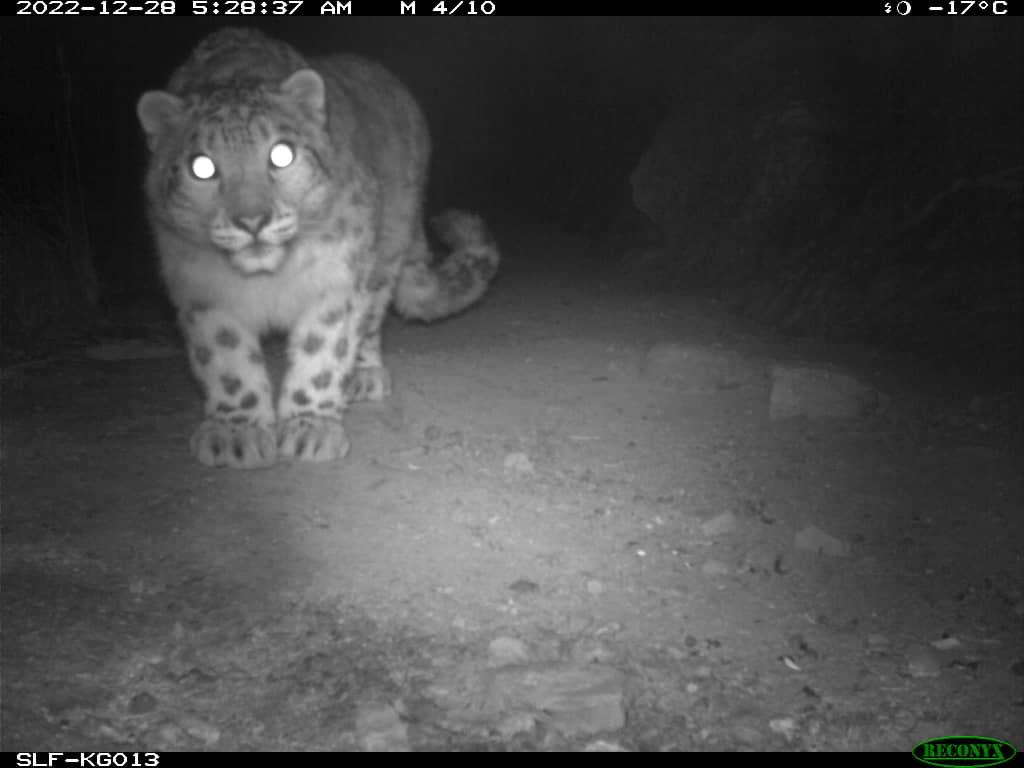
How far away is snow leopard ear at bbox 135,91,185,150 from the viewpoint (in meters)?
4.07

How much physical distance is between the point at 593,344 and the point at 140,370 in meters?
2.47

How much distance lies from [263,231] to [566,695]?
2144mm

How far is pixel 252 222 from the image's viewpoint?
154 inches

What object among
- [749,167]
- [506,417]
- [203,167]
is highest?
[203,167]

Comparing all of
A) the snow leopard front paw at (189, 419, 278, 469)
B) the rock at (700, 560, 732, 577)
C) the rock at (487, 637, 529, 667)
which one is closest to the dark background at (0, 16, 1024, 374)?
the snow leopard front paw at (189, 419, 278, 469)

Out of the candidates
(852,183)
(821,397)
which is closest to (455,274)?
(821,397)

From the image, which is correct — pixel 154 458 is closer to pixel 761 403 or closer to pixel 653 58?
pixel 761 403

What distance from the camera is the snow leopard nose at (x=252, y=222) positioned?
390 centimetres

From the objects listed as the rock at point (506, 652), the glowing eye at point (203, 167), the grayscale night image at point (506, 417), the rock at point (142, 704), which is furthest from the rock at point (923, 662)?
the glowing eye at point (203, 167)

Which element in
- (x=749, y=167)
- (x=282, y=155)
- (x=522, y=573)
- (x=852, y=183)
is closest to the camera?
(x=522, y=573)

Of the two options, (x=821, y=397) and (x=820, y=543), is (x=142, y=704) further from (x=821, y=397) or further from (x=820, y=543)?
(x=821, y=397)

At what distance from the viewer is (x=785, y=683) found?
9.06 ft

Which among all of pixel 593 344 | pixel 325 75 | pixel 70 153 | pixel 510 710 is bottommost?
pixel 593 344

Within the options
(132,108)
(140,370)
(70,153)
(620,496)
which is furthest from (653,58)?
(620,496)
